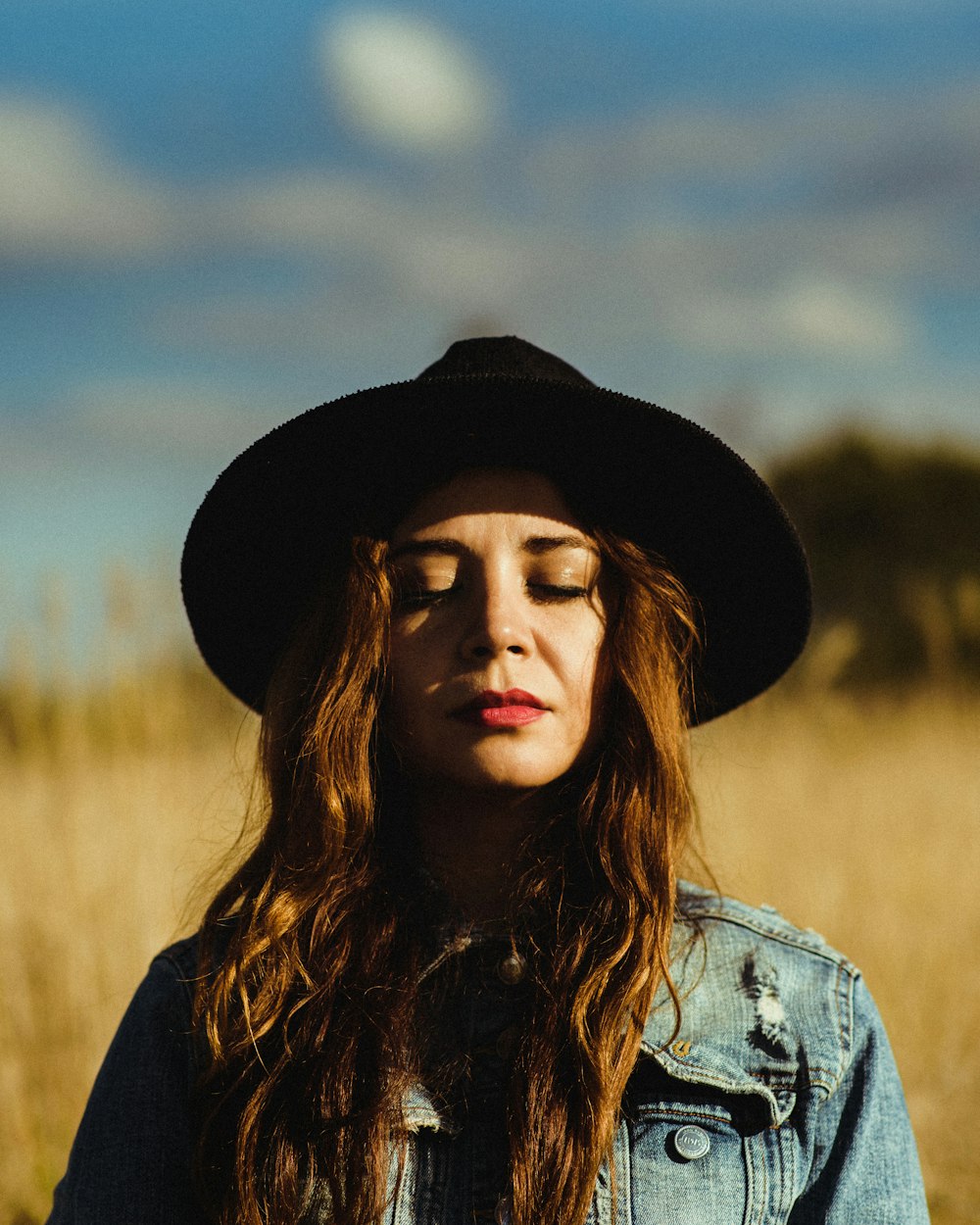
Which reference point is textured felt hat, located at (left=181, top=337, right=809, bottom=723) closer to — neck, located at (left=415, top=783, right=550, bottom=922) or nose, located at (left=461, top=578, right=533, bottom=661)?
nose, located at (left=461, top=578, right=533, bottom=661)

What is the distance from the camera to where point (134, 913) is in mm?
3863

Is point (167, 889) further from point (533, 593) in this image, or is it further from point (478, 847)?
point (533, 593)

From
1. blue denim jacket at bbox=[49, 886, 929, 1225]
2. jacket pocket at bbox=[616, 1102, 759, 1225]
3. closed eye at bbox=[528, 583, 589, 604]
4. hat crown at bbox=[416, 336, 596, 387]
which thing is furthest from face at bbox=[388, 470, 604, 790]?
jacket pocket at bbox=[616, 1102, 759, 1225]

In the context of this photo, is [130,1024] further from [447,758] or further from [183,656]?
[183,656]

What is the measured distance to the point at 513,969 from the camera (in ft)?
6.10

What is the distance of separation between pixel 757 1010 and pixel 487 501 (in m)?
0.93

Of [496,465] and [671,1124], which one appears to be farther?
[496,465]

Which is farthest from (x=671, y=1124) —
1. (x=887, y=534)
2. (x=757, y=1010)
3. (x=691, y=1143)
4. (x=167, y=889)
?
(x=887, y=534)

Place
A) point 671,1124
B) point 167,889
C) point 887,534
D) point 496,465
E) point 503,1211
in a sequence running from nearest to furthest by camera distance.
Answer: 1. point 503,1211
2. point 671,1124
3. point 496,465
4. point 167,889
5. point 887,534

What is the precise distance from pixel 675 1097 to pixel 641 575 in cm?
83

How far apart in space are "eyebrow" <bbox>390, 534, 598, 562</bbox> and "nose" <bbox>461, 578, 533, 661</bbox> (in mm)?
67

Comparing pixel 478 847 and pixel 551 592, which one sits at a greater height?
pixel 551 592

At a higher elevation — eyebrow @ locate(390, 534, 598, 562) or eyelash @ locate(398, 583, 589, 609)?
eyebrow @ locate(390, 534, 598, 562)

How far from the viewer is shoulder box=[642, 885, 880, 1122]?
181cm
